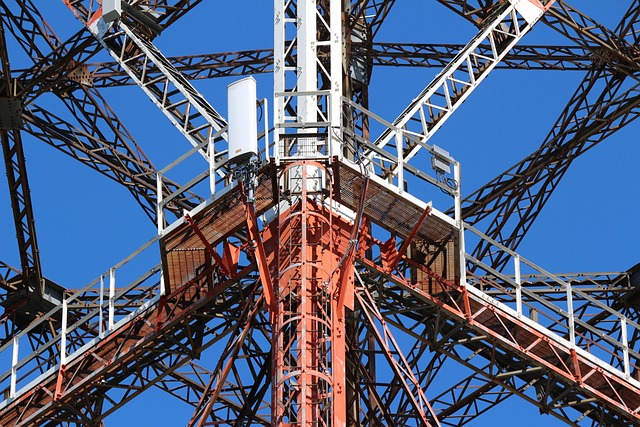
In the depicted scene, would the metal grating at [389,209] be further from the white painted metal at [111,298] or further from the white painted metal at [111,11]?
the white painted metal at [111,11]

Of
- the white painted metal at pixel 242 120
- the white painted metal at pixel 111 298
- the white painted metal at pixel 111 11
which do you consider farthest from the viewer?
the white painted metal at pixel 111 11

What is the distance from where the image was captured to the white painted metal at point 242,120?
43062mm

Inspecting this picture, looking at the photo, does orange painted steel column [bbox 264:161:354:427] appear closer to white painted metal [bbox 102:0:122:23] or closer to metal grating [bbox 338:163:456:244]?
metal grating [bbox 338:163:456:244]

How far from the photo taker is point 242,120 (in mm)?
43219

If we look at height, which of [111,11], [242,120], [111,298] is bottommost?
[111,298]

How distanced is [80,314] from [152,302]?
9.66m

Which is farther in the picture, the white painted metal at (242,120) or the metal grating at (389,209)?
the metal grating at (389,209)

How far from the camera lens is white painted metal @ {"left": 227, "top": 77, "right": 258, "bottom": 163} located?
4306cm

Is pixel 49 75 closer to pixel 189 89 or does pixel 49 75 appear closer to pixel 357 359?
pixel 189 89

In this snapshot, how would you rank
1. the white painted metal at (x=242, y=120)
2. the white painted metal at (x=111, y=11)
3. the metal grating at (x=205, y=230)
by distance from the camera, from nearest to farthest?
1. the white painted metal at (x=242, y=120)
2. the metal grating at (x=205, y=230)
3. the white painted metal at (x=111, y=11)

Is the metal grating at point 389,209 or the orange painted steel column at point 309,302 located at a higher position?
the metal grating at point 389,209

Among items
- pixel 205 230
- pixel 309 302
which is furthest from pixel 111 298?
pixel 309 302

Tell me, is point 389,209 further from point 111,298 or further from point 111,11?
point 111,11

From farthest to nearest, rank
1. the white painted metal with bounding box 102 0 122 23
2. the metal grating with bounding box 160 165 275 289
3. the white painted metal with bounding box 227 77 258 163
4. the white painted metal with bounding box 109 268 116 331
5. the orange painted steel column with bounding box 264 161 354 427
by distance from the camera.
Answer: the white painted metal with bounding box 102 0 122 23 < the white painted metal with bounding box 109 268 116 331 < the metal grating with bounding box 160 165 275 289 < the white painted metal with bounding box 227 77 258 163 < the orange painted steel column with bounding box 264 161 354 427
